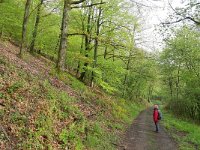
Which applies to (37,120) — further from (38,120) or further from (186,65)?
(186,65)

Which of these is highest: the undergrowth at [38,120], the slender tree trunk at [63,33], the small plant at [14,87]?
the slender tree trunk at [63,33]

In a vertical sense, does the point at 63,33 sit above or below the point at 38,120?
above

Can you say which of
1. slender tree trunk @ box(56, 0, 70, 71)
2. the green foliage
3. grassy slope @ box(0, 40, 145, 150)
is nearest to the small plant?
grassy slope @ box(0, 40, 145, 150)

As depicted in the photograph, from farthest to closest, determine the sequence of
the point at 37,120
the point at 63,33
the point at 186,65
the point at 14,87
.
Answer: the point at 186,65, the point at 63,33, the point at 14,87, the point at 37,120

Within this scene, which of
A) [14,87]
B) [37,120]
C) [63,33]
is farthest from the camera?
[63,33]

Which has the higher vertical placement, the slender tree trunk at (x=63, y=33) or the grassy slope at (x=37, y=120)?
the slender tree trunk at (x=63, y=33)

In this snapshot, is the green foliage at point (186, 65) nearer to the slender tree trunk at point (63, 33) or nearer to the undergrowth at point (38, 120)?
the slender tree trunk at point (63, 33)

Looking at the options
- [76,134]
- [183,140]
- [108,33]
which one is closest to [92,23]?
[108,33]

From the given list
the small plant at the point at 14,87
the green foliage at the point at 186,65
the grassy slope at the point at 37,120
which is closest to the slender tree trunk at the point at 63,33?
the grassy slope at the point at 37,120

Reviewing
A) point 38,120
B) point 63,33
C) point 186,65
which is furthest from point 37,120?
point 186,65

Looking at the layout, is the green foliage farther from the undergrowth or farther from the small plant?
the small plant

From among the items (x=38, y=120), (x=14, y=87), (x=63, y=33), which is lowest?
(x=38, y=120)

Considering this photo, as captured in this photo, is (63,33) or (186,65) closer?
(63,33)

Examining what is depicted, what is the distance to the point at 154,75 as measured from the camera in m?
35.9
